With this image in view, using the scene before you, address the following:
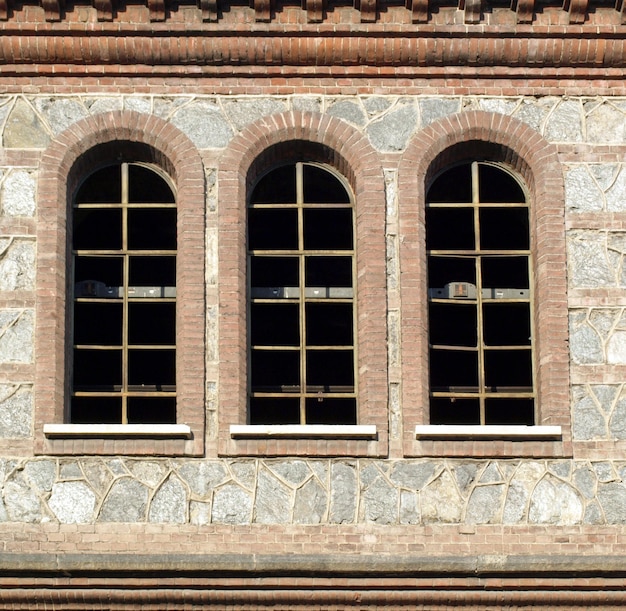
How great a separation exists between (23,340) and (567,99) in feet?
18.3

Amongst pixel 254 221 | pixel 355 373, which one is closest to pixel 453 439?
pixel 355 373

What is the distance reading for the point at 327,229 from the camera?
75.9ft

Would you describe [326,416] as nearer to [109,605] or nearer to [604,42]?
[109,605]

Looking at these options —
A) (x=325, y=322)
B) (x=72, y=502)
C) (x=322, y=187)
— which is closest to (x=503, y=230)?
(x=322, y=187)

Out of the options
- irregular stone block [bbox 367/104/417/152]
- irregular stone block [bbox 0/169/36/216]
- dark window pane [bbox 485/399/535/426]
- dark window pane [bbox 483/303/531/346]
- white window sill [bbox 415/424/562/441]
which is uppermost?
irregular stone block [bbox 367/104/417/152]

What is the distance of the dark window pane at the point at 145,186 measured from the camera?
22672mm

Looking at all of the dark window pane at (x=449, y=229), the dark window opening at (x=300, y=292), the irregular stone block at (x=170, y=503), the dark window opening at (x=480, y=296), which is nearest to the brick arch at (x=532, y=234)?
the dark window opening at (x=480, y=296)

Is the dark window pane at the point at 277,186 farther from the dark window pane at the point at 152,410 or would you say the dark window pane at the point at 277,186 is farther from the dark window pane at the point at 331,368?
the dark window pane at the point at 152,410

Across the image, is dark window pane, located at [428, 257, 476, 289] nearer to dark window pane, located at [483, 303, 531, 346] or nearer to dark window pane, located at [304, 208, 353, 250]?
dark window pane, located at [483, 303, 531, 346]

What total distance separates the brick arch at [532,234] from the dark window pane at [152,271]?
2.42 m

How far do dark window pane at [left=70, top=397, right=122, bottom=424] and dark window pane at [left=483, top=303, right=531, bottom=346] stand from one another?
11.7ft

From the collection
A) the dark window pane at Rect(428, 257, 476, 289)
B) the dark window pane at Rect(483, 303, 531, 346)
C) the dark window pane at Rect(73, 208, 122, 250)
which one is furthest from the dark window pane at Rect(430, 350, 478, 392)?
the dark window pane at Rect(73, 208, 122, 250)

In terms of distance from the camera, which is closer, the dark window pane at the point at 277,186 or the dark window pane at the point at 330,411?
the dark window pane at the point at 330,411

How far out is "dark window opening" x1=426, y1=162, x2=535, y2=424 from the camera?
2238 centimetres
